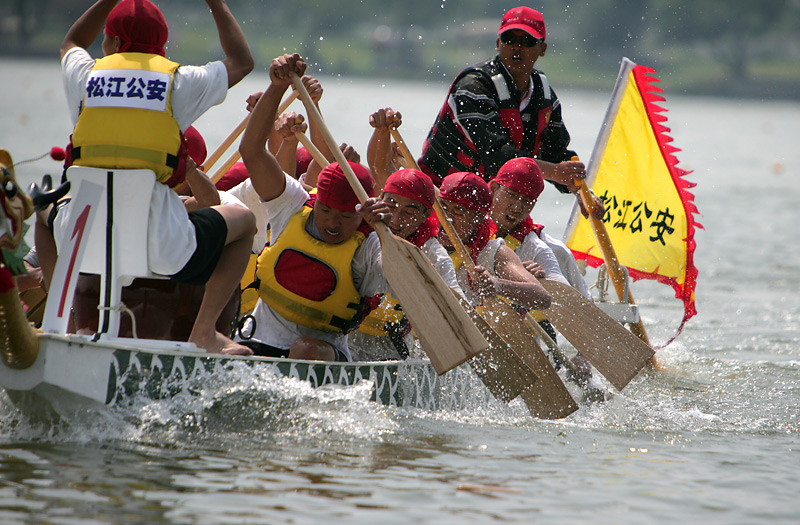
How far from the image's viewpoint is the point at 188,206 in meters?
5.28

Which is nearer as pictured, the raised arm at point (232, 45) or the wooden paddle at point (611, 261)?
the raised arm at point (232, 45)

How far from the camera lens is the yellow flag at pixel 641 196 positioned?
26.2 ft

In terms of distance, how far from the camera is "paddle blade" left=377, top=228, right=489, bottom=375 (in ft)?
16.0

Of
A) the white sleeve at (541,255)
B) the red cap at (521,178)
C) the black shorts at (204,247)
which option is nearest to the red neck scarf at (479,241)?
the red cap at (521,178)

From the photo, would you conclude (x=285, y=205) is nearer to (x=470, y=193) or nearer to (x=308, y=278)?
(x=308, y=278)

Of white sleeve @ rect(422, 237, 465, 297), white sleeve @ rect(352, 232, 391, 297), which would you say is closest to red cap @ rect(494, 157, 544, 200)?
white sleeve @ rect(422, 237, 465, 297)

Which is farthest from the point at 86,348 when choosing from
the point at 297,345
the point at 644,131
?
the point at 644,131

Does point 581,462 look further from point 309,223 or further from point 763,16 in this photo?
point 763,16

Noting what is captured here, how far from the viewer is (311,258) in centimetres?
493

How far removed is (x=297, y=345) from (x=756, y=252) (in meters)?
10.9

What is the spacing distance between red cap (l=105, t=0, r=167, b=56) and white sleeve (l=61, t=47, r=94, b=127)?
16 cm

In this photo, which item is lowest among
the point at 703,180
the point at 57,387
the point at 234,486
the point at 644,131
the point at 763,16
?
the point at 234,486

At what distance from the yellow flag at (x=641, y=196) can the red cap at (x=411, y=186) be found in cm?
308

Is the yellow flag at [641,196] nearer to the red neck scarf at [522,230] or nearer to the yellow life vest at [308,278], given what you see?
the red neck scarf at [522,230]
